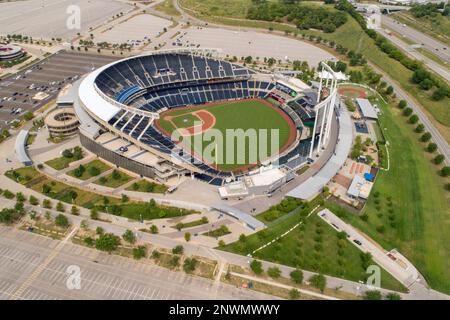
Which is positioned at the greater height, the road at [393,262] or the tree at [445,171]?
the tree at [445,171]

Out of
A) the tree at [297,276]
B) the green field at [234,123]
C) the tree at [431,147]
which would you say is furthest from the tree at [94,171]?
the tree at [431,147]

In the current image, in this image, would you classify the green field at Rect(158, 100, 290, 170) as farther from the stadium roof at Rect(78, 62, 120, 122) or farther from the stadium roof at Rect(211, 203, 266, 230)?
the stadium roof at Rect(78, 62, 120, 122)

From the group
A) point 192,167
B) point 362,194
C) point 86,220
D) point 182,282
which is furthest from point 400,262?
point 86,220

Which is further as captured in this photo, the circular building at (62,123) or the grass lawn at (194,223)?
the circular building at (62,123)

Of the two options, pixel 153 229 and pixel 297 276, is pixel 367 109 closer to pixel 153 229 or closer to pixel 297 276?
pixel 297 276

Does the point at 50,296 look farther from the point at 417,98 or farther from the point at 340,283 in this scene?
the point at 417,98

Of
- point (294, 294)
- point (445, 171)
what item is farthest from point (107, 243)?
point (445, 171)

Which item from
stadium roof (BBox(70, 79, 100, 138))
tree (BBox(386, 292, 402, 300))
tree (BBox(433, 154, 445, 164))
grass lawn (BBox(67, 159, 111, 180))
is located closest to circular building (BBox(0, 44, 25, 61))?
stadium roof (BBox(70, 79, 100, 138))

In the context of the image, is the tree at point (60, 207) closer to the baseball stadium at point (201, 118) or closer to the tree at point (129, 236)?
the baseball stadium at point (201, 118)
